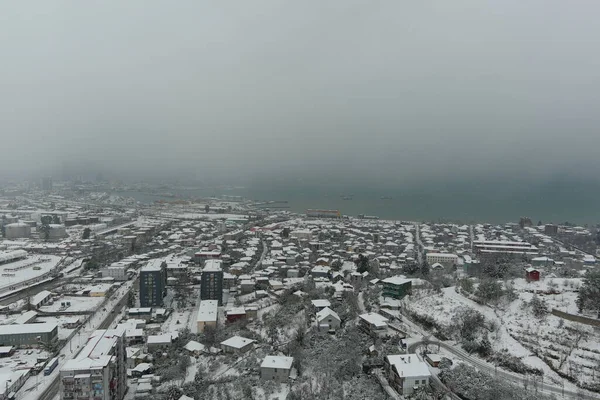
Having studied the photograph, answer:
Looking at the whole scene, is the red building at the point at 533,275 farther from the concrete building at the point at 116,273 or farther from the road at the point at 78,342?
the concrete building at the point at 116,273

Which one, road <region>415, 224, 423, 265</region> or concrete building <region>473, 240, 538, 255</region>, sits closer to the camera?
concrete building <region>473, 240, 538, 255</region>

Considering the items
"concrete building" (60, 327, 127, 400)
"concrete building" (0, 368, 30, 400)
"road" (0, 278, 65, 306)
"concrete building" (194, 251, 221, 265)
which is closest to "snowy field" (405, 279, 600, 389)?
"concrete building" (60, 327, 127, 400)

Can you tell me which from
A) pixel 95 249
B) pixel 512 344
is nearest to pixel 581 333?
pixel 512 344

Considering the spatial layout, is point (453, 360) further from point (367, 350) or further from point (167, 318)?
point (167, 318)

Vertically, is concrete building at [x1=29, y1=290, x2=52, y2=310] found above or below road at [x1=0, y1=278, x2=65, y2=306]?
above

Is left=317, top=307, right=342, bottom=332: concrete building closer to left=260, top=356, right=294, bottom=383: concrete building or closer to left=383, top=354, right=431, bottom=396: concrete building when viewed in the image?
left=260, top=356, right=294, bottom=383: concrete building

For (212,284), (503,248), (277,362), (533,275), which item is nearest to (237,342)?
(277,362)

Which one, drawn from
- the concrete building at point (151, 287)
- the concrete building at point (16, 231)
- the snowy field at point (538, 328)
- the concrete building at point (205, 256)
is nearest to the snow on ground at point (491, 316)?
the snowy field at point (538, 328)
